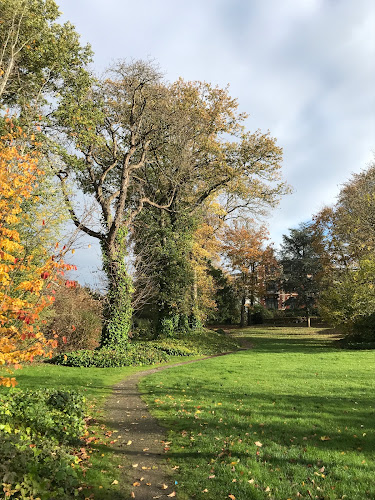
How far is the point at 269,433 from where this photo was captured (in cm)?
617

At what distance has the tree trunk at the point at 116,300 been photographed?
17.2 meters

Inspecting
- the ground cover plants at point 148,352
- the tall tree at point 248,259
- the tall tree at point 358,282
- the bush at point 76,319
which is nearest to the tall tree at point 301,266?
the tall tree at point 248,259

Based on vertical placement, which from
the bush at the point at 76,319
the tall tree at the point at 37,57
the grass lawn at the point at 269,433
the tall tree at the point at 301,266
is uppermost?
the tall tree at the point at 37,57

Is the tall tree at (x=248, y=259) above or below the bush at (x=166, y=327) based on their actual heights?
above

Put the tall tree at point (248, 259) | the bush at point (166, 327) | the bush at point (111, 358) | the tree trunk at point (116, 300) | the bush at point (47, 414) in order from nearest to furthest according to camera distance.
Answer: the bush at point (47, 414) < the bush at point (111, 358) < the tree trunk at point (116, 300) < the bush at point (166, 327) < the tall tree at point (248, 259)

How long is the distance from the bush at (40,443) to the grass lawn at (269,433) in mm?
1542

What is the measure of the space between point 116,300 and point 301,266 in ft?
110

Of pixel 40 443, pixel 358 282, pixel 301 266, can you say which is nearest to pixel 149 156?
pixel 358 282

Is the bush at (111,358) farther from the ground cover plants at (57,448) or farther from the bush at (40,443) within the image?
the bush at (40,443)

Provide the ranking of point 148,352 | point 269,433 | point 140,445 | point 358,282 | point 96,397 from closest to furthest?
1. point 140,445
2. point 269,433
3. point 96,397
4. point 148,352
5. point 358,282

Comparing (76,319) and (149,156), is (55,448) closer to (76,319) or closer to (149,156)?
(76,319)

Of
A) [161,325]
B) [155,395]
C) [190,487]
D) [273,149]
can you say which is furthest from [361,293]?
[190,487]

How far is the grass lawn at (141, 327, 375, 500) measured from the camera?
4414 mm

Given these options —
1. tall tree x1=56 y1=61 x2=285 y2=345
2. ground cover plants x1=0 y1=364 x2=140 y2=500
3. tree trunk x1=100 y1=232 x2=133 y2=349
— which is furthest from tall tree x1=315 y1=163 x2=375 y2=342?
ground cover plants x1=0 y1=364 x2=140 y2=500
